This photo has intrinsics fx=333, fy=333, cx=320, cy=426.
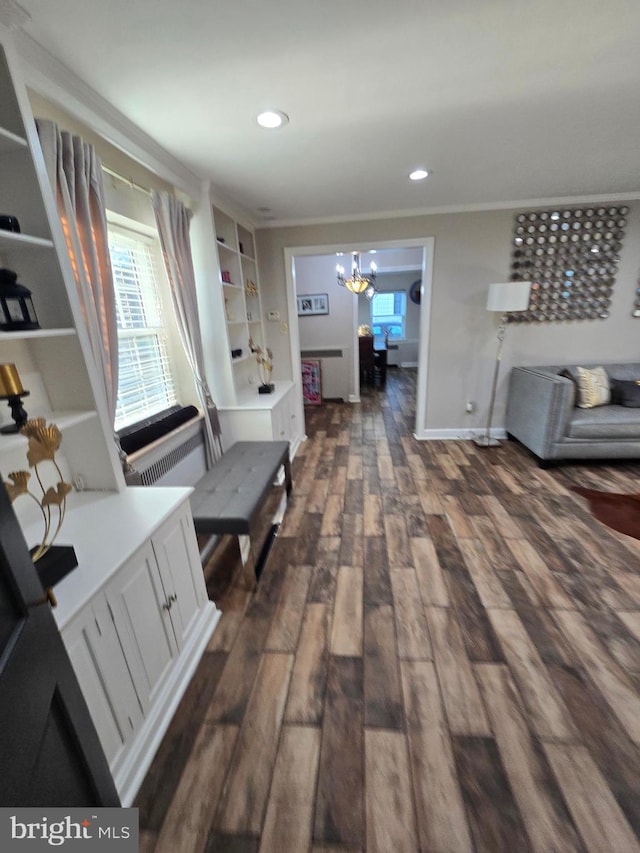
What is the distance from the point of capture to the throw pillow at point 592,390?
3.16 meters

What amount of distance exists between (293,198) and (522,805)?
3757 millimetres

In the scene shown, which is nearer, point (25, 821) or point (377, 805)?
point (25, 821)

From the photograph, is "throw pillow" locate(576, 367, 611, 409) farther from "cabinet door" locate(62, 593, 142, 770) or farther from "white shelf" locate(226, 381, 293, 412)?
"cabinet door" locate(62, 593, 142, 770)

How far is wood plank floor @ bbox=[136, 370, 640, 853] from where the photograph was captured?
3.36 feet

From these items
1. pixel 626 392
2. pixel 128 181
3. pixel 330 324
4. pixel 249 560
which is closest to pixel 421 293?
pixel 330 324

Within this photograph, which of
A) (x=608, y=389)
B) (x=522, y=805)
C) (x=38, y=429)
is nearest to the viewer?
(x=38, y=429)

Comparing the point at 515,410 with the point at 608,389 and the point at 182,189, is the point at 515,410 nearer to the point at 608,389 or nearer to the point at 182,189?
the point at 608,389

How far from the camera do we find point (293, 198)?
2.88m

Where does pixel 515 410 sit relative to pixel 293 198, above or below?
below

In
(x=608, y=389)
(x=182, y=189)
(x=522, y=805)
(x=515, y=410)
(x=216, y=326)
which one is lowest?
(x=522, y=805)

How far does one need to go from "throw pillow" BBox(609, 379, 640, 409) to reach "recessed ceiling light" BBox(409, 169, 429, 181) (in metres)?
2.64

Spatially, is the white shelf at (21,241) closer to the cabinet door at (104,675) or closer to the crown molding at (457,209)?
the cabinet door at (104,675)

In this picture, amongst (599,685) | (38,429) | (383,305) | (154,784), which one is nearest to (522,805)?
(599,685)

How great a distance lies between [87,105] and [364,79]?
1.23 m
